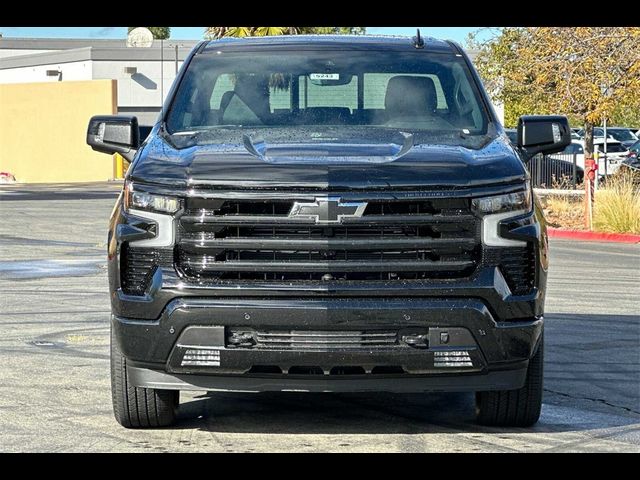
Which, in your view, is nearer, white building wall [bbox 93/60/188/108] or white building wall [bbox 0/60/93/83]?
white building wall [bbox 93/60/188/108]

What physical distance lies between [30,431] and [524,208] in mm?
2729

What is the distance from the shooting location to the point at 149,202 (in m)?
6.70

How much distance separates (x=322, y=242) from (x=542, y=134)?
1900 mm

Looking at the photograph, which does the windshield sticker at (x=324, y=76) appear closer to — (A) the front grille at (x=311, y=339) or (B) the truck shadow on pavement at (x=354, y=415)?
(B) the truck shadow on pavement at (x=354, y=415)

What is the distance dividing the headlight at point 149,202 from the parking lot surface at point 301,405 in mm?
1150

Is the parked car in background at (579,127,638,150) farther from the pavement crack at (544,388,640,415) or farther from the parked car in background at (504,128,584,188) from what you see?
the pavement crack at (544,388,640,415)

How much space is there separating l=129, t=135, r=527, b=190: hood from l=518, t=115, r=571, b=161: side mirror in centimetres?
83

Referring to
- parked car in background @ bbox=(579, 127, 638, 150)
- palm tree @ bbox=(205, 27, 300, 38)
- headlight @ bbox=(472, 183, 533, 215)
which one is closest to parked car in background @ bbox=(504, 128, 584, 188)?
palm tree @ bbox=(205, 27, 300, 38)

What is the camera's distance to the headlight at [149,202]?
21.8 feet

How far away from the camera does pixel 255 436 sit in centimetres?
704

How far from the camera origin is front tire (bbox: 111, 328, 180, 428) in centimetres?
705

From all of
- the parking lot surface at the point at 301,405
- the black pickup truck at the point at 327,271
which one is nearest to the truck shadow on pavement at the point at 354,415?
the parking lot surface at the point at 301,405
